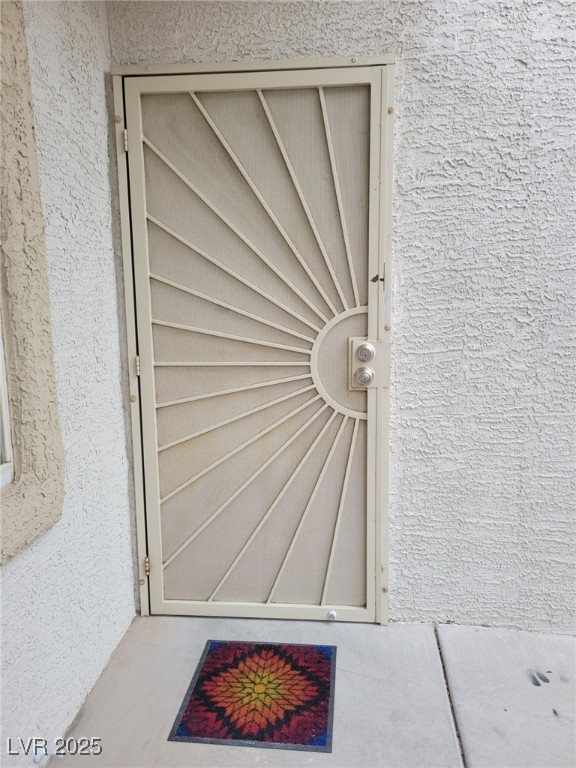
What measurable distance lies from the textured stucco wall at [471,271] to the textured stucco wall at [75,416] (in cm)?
48

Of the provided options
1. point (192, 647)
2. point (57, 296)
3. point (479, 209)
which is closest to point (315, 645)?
point (192, 647)

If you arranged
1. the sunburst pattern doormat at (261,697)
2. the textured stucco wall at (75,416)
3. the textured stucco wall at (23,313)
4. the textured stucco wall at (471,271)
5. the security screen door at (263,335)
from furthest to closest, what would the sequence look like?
the security screen door at (263,335) → the textured stucco wall at (471,271) → the sunburst pattern doormat at (261,697) → the textured stucco wall at (75,416) → the textured stucco wall at (23,313)

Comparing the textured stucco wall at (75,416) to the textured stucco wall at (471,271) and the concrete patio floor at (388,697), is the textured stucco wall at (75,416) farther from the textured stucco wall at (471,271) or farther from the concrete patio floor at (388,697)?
the textured stucco wall at (471,271)

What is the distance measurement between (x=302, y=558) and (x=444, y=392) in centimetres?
110

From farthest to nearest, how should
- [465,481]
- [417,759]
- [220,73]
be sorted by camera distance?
[465,481]
[220,73]
[417,759]

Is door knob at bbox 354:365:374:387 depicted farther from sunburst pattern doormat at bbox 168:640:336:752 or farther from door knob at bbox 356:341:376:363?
sunburst pattern doormat at bbox 168:640:336:752

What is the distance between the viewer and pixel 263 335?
2.54m

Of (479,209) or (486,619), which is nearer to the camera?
(479,209)

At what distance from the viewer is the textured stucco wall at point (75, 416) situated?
1.82 meters

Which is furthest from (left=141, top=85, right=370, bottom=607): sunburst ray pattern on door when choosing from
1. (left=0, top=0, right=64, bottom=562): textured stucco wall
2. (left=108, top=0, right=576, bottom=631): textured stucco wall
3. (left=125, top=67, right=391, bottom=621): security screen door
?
(left=0, top=0, right=64, bottom=562): textured stucco wall

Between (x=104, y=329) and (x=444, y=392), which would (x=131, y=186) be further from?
(x=444, y=392)

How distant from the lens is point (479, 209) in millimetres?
2363

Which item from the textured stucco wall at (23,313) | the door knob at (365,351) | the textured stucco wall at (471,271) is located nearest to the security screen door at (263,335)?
the door knob at (365,351)

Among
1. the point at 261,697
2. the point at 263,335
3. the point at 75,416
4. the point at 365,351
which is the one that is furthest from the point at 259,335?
the point at 261,697
